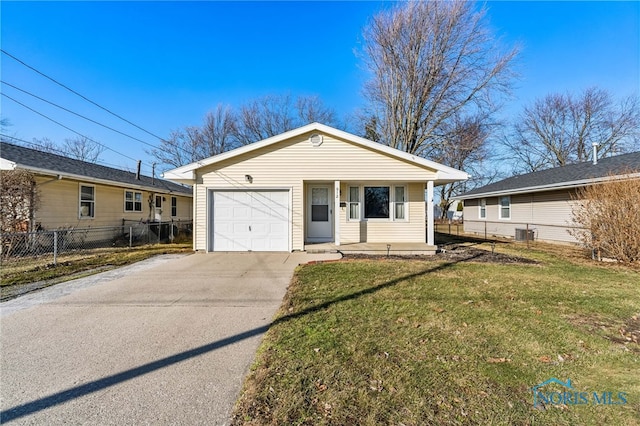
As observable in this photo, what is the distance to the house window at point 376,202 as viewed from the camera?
1066 centimetres

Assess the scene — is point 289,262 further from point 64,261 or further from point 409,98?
point 409,98

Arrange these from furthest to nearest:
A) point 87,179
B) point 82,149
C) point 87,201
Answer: point 82,149, point 87,201, point 87,179

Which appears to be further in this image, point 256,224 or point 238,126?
point 238,126

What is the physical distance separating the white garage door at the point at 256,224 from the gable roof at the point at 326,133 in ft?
4.86

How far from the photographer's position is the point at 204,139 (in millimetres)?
28797

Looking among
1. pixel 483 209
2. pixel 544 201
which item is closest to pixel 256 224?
pixel 544 201

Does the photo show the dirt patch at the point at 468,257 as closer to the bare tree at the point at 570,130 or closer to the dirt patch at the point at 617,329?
the dirt patch at the point at 617,329

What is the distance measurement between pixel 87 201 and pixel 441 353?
1480 cm

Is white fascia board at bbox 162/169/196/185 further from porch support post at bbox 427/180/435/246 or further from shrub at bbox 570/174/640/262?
shrub at bbox 570/174/640/262

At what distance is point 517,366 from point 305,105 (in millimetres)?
27565

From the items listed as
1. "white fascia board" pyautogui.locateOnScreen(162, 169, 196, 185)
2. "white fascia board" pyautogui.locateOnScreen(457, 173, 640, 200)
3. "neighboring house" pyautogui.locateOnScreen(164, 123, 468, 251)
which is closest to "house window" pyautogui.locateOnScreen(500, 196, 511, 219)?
"white fascia board" pyautogui.locateOnScreen(457, 173, 640, 200)

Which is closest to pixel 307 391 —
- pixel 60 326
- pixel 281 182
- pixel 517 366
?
pixel 517 366

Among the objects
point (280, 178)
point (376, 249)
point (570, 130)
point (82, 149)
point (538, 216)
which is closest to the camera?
point (376, 249)

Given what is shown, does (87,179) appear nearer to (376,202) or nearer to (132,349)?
(132,349)
